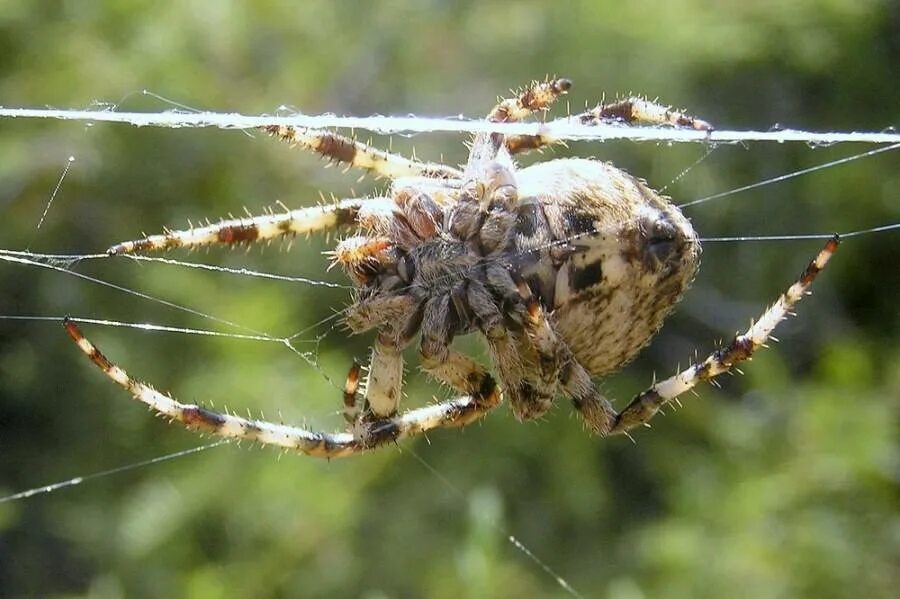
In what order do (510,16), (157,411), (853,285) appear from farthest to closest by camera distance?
1. (853,285)
2. (510,16)
3. (157,411)

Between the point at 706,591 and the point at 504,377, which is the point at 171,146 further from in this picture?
the point at 706,591

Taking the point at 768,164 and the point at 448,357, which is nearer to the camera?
the point at 448,357

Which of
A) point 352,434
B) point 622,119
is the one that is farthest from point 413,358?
point 622,119

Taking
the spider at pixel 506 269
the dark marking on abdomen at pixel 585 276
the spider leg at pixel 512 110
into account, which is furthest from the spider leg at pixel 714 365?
the spider leg at pixel 512 110

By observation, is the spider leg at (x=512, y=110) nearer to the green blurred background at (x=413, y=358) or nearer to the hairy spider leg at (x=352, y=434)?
the hairy spider leg at (x=352, y=434)

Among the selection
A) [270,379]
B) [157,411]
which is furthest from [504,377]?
[270,379]

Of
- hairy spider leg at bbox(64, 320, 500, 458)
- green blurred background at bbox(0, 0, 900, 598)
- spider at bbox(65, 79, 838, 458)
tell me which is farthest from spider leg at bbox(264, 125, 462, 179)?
green blurred background at bbox(0, 0, 900, 598)

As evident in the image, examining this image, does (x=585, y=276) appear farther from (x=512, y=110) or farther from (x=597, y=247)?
(x=512, y=110)

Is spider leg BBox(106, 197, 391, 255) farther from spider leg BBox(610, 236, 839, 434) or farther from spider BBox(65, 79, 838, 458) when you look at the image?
spider leg BBox(610, 236, 839, 434)
